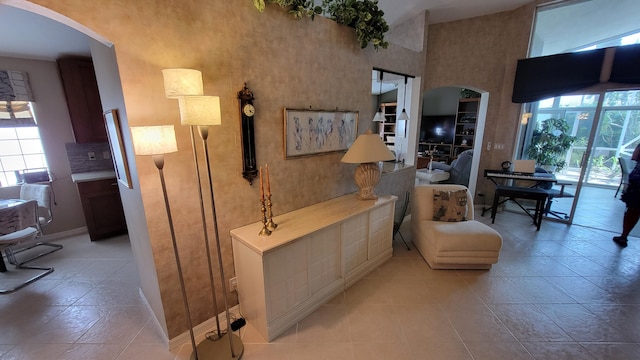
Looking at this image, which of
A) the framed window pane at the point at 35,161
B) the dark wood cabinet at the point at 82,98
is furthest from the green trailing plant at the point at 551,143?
the framed window pane at the point at 35,161

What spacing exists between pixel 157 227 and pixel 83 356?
116 cm

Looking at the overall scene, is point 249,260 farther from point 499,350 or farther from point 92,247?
point 92,247

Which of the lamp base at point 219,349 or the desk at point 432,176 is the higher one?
the desk at point 432,176

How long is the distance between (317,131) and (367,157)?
59cm

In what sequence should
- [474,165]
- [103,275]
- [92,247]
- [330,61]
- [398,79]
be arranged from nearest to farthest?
[330,61] → [103,275] → [92,247] → [398,79] → [474,165]

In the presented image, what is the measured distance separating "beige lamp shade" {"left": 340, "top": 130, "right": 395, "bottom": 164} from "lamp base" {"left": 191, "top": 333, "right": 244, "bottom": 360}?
6.14ft

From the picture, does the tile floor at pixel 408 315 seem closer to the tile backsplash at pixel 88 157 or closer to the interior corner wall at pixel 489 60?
the tile backsplash at pixel 88 157

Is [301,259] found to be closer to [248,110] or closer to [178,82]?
[248,110]

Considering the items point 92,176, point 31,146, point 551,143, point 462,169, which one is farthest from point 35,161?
point 551,143

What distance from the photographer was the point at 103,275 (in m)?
2.69

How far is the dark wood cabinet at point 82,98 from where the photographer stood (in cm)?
339

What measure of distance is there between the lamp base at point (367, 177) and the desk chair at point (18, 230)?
362cm

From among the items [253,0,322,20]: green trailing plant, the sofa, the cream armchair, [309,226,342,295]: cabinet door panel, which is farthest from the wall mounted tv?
[309,226,342,295]: cabinet door panel

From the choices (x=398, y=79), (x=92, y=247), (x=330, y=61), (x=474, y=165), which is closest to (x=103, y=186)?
(x=92, y=247)
